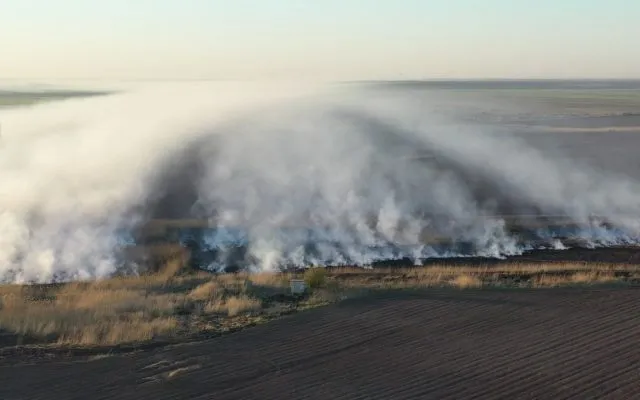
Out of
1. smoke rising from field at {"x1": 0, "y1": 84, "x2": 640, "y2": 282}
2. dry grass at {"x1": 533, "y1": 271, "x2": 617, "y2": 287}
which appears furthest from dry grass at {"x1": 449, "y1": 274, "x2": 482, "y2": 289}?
smoke rising from field at {"x1": 0, "y1": 84, "x2": 640, "y2": 282}

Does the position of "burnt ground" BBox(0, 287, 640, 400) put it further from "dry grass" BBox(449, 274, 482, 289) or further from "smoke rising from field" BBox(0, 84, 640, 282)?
"smoke rising from field" BBox(0, 84, 640, 282)

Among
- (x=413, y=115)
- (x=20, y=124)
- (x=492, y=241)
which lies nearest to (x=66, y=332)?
(x=492, y=241)

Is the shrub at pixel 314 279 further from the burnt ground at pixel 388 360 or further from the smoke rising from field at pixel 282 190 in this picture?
the smoke rising from field at pixel 282 190

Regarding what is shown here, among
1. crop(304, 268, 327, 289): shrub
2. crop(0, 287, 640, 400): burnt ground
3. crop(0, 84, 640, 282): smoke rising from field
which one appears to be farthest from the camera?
crop(0, 84, 640, 282): smoke rising from field

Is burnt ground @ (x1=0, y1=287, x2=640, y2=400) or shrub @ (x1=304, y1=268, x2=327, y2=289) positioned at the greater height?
burnt ground @ (x1=0, y1=287, x2=640, y2=400)

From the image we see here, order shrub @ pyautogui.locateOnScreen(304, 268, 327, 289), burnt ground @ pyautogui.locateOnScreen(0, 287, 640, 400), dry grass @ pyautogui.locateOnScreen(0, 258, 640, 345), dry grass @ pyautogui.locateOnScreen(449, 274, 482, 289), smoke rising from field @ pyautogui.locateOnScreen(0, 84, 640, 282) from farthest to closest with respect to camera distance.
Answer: smoke rising from field @ pyautogui.locateOnScreen(0, 84, 640, 282) < shrub @ pyautogui.locateOnScreen(304, 268, 327, 289) < dry grass @ pyautogui.locateOnScreen(449, 274, 482, 289) < dry grass @ pyautogui.locateOnScreen(0, 258, 640, 345) < burnt ground @ pyautogui.locateOnScreen(0, 287, 640, 400)

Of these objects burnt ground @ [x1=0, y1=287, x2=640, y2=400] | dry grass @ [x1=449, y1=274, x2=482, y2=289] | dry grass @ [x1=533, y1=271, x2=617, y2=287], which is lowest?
dry grass @ [x1=533, y1=271, x2=617, y2=287]
